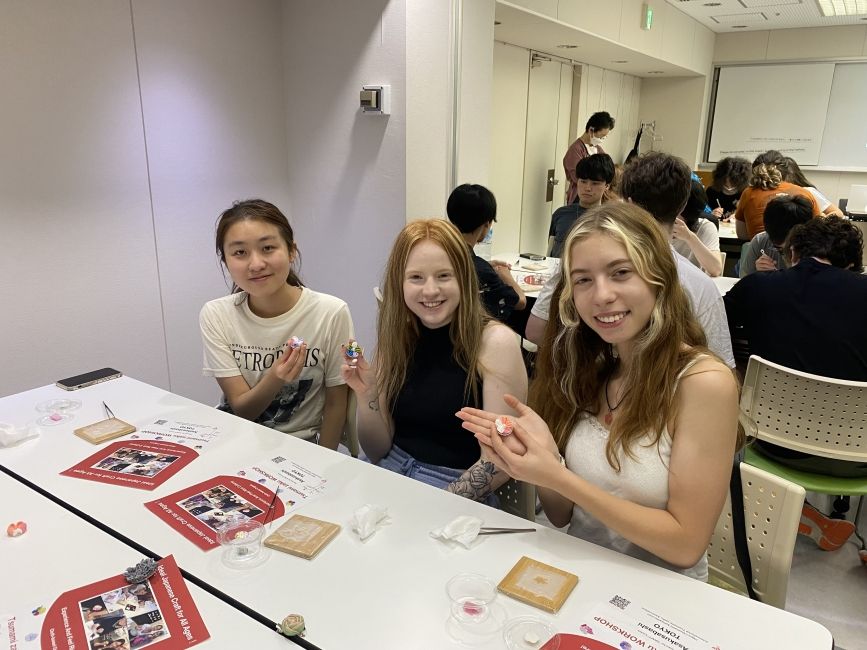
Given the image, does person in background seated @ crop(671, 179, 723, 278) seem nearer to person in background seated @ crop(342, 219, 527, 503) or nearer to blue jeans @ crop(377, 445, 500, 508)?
person in background seated @ crop(342, 219, 527, 503)

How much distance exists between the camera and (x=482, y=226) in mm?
2979

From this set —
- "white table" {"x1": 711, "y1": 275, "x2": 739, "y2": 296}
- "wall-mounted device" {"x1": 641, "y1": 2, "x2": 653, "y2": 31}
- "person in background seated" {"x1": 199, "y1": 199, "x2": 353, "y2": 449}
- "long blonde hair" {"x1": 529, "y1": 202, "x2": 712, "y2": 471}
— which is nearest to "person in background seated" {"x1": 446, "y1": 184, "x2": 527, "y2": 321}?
"person in background seated" {"x1": 199, "y1": 199, "x2": 353, "y2": 449}

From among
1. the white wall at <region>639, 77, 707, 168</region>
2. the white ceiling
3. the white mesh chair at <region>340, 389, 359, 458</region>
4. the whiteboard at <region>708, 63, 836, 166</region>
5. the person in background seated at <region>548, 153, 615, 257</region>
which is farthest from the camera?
the white wall at <region>639, 77, 707, 168</region>

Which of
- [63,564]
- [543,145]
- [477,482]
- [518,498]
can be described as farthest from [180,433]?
[543,145]

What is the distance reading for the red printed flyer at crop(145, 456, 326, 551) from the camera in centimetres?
126

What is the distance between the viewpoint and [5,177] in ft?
8.21

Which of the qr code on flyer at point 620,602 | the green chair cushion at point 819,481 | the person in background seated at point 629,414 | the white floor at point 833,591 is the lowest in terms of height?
the white floor at point 833,591

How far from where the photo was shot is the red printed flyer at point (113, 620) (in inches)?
37.9

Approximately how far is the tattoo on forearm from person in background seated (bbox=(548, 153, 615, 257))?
235 cm

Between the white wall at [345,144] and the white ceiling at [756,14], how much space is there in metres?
4.27

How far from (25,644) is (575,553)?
936mm

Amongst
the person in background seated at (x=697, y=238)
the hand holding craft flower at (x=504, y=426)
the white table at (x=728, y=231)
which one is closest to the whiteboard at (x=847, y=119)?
the white table at (x=728, y=231)

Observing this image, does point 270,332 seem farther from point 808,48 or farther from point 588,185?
point 808,48

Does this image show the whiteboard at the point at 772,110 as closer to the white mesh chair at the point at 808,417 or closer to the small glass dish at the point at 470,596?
the white mesh chair at the point at 808,417
